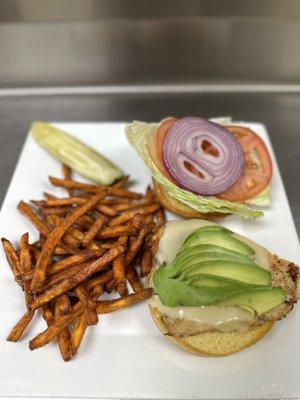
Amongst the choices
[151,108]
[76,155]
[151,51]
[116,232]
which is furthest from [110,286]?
[151,51]

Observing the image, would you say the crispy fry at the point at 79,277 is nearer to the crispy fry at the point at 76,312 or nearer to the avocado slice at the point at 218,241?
the crispy fry at the point at 76,312

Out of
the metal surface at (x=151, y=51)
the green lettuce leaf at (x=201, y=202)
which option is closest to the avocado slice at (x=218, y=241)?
the green lettuce leaf at (x=201, y=202)

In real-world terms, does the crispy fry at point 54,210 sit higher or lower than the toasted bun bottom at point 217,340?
higher

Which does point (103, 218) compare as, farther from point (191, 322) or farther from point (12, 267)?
point (191, 322)

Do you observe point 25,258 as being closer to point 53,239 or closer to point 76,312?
point 53,239

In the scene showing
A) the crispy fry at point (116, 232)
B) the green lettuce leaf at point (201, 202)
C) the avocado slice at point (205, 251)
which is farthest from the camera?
the green lettuce leaf at point (201, 202)

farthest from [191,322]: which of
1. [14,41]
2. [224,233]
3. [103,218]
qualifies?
[14,41]
